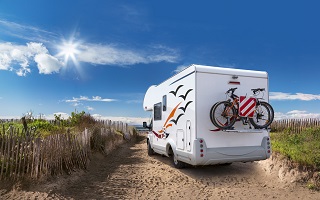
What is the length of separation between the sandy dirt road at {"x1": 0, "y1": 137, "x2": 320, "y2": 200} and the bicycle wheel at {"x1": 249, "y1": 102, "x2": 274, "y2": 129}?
Answer: 168 centimetres

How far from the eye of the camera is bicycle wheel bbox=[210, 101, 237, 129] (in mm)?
8398

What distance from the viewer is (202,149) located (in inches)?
327

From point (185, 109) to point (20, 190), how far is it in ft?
16.8

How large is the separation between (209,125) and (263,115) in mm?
1937

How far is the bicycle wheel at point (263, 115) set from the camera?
901cm

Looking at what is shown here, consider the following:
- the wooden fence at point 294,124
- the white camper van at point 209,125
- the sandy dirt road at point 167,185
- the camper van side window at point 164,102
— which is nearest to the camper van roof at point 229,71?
the white camper van at point 209,125

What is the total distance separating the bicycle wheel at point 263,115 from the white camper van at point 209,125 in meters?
0.27

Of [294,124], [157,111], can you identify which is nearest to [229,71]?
[157,111]

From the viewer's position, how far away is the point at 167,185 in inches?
323

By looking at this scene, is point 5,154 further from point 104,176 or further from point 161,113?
point 161,113

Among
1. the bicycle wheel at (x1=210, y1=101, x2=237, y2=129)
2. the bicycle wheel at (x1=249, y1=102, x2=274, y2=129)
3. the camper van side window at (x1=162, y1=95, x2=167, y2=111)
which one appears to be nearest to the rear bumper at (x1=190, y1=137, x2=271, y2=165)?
the bicycle wheel at (x1=249, y1=102, x2=274, y2=129)

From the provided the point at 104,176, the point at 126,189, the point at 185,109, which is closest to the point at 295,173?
the point at 185,109

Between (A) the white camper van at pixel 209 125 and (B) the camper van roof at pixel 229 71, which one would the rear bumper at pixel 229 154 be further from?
(B) the camper van roof at pixel 229 71

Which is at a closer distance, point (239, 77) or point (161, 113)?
point (239, 77)
